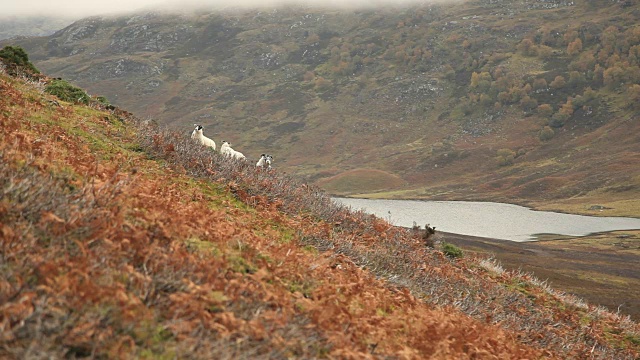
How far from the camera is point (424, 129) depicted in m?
169

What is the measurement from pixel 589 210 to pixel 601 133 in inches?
2082

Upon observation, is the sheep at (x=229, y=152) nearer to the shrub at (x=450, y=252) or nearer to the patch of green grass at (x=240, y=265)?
the shrub at (x=450, y=252)

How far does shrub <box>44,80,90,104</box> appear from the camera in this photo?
671 inches

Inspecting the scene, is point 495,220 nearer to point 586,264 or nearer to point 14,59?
point 586,264

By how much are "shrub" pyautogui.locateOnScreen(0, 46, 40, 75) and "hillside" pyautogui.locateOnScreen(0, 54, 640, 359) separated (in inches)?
187

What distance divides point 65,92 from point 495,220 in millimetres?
75739

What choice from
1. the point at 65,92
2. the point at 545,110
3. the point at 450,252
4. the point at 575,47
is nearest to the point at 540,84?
the point at 545,110

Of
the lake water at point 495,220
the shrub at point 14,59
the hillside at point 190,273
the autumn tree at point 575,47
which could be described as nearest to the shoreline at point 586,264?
the lake water at point 495,220

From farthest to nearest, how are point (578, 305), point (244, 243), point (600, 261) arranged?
point (600, 261), point (578, 305), point (244, 243)

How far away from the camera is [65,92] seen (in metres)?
17.5

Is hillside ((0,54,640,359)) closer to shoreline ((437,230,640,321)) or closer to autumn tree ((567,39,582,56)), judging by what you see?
shoreline ((437,230,640,321))

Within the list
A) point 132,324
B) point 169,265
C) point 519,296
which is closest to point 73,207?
point 169,265

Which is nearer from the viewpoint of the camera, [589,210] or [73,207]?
[73,207]

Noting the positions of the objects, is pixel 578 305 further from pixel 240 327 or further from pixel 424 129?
pixel 424 129
